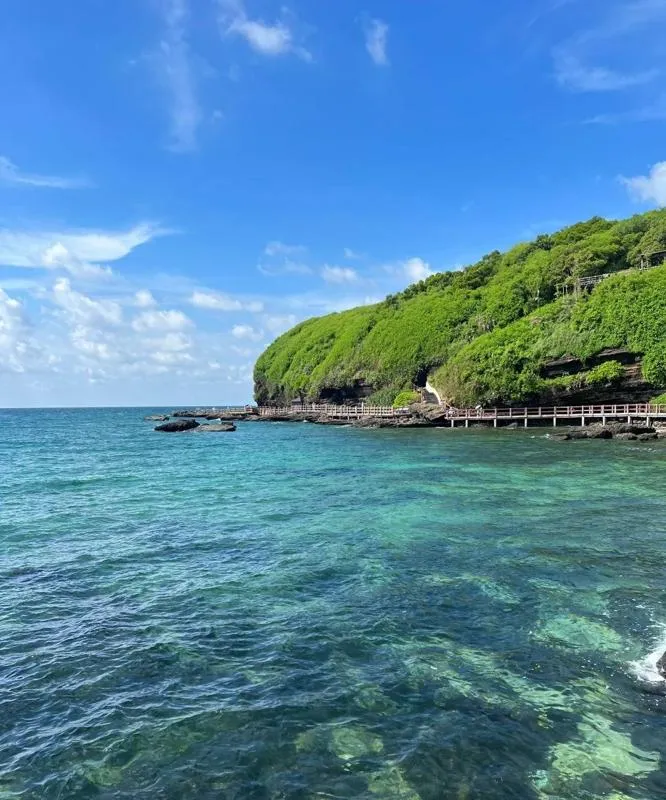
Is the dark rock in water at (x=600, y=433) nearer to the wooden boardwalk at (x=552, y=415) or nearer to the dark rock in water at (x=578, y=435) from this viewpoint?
the dark rock in water at (x=578, y=435)

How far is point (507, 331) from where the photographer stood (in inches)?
3088

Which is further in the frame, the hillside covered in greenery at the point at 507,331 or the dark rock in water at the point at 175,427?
the dark rock in water at the point at 175,427

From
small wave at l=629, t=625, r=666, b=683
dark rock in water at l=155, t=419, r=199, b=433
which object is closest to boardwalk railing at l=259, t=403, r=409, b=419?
dark rock in water at l=155, t=419, r=199, b=433

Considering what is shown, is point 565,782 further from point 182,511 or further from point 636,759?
point 182,511

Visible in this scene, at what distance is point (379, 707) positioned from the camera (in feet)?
23.3

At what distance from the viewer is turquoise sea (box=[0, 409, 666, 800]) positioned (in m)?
5.94

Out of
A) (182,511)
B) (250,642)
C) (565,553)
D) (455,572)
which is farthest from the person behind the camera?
(182,511)

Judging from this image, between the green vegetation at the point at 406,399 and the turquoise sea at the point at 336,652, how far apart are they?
68.7 meters

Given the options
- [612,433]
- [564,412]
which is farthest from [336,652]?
[564,412]

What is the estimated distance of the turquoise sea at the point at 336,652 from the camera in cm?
594

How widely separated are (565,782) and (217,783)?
372cm

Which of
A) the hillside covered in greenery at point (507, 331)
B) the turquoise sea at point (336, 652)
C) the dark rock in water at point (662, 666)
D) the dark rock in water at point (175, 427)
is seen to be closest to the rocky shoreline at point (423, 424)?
the dark rock in water at point (175, 427)

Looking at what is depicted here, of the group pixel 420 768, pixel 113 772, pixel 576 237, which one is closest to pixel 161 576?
pixel 113 772

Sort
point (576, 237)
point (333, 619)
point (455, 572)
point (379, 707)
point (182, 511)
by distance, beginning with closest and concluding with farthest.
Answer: point (379, 707) → point (333, 619) → point (455, 572) → point (182, 511) → point (576, 237)
